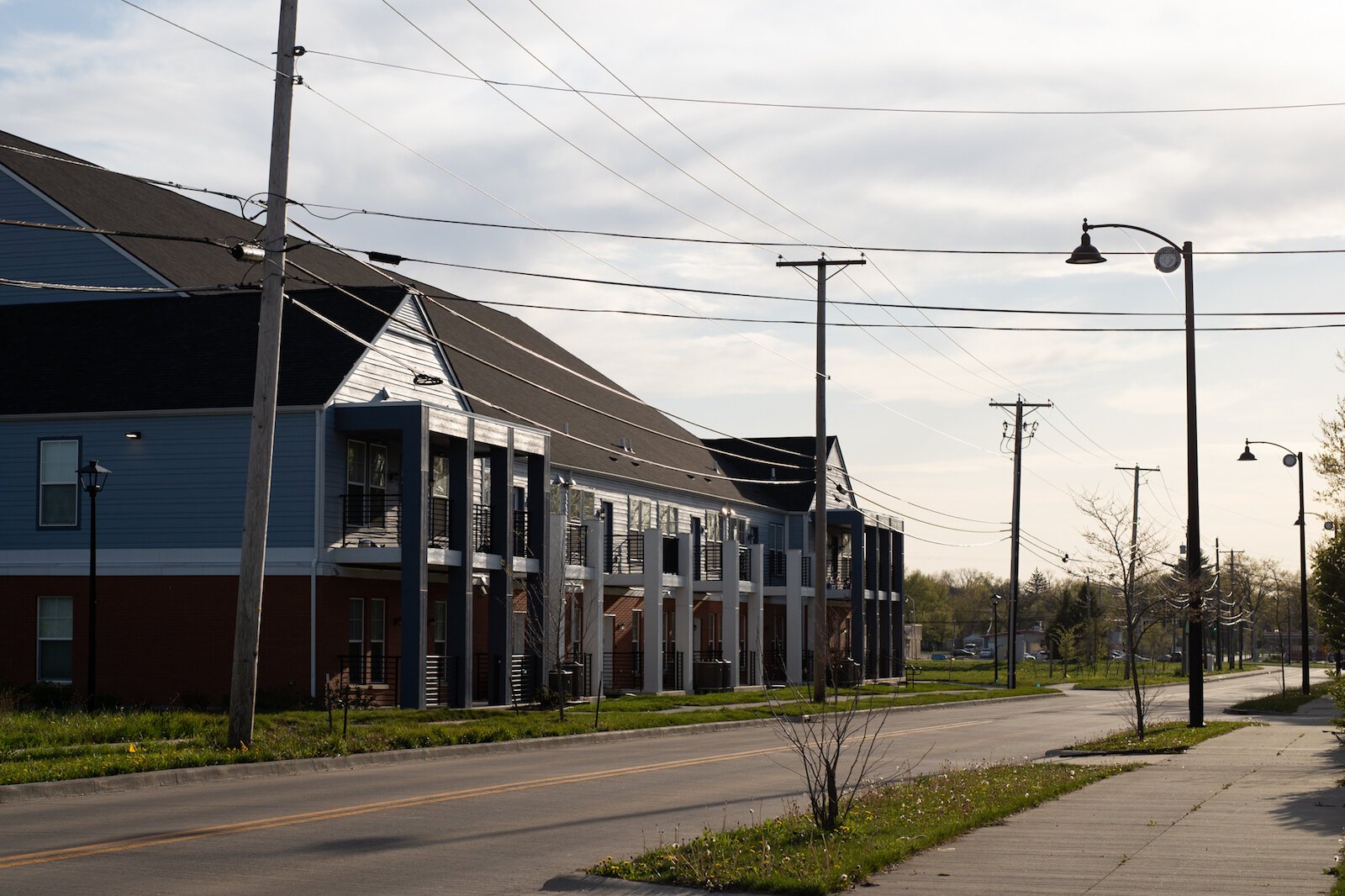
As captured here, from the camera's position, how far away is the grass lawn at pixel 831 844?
33.2 feet

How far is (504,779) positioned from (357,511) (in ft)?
46.2

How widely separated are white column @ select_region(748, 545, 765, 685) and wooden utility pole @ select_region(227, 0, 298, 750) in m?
31.4

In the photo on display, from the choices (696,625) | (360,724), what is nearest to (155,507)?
(360,724)

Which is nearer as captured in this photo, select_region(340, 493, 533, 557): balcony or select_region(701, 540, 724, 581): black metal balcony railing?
select_region(340, 493, 533, 557): balcony

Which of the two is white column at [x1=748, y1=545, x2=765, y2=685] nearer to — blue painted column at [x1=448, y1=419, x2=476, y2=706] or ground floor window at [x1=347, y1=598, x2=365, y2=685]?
blue painted column at [x1=448, y1=419, x2=476, y2=706]

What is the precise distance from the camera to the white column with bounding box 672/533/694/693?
45719mm

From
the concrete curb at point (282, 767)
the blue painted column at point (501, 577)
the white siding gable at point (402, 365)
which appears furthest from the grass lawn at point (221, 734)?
the white siding gable at point (402, 365)

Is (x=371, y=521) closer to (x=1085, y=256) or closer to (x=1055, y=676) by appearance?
(x=1085, y=256)

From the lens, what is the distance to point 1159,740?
80.4 ft

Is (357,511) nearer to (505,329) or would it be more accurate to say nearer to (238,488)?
(238,488)

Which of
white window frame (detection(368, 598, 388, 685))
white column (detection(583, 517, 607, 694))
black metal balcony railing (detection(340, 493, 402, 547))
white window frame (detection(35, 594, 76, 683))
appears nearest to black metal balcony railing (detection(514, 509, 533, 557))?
white column (detection(583, 517, 607, 694))

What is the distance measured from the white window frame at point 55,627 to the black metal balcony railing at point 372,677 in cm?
564

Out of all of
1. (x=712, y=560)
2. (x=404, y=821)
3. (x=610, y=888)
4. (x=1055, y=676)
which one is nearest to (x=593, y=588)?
(x=712, y=560)

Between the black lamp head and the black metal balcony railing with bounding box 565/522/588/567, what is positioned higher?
the black lamp head
